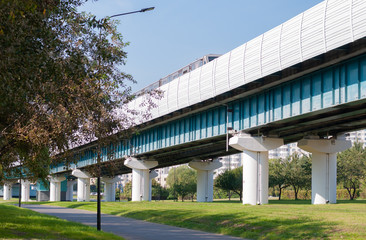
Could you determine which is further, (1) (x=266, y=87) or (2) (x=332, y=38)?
(1) (x=266, y=87)

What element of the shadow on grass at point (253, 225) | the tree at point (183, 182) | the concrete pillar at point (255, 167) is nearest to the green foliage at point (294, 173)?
the tree at point (183, 182)

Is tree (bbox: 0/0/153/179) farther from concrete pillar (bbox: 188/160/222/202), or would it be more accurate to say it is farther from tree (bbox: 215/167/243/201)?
tree (bbox: 215/167/243/201)

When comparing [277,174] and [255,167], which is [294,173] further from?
[255,167]

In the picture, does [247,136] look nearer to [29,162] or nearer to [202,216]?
[202,216]

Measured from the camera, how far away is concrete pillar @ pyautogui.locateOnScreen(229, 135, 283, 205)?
133 ft

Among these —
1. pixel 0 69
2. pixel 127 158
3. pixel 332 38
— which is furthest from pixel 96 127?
pixel 127 158

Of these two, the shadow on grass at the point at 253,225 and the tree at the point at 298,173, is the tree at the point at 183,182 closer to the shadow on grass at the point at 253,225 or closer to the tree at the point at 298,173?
the tree at the point at 298,173

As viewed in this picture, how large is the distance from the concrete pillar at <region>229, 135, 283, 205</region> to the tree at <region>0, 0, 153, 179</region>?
18.2m

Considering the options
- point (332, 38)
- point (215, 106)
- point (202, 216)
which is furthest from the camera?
point (215, 106)

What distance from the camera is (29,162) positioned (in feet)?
76.9

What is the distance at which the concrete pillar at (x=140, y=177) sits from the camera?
6700 cm

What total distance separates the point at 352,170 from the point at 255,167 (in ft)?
186

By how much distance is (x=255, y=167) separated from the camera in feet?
134

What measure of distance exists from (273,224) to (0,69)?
15345 millimetres
